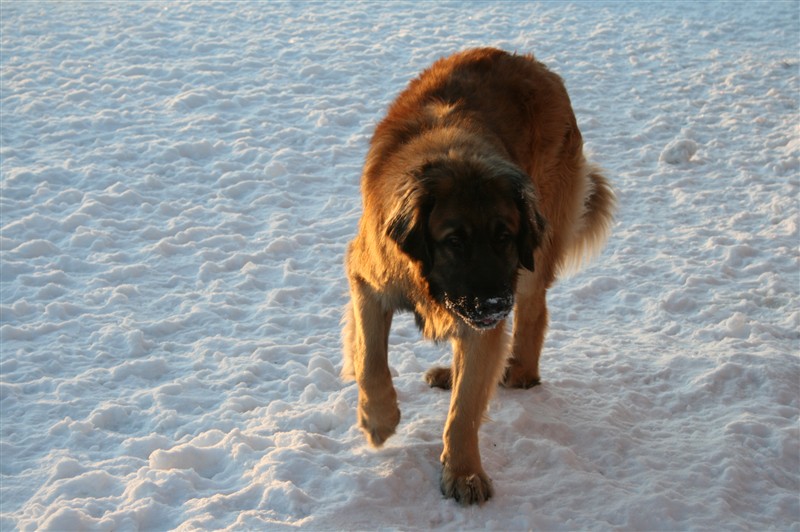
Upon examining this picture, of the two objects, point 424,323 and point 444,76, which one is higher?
point 444,76

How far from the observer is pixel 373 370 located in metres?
3.92

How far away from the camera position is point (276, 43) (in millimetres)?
10812

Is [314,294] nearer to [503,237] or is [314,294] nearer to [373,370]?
[373,370]

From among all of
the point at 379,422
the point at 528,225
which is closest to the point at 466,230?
the point at 528,225

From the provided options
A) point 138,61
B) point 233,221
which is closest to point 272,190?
point 233,221

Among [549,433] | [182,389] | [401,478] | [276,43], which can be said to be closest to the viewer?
[401,478]

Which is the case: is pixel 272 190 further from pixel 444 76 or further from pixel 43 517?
pixel 43 517

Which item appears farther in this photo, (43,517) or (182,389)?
(182,389)

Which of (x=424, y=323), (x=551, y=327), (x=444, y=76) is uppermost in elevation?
(x=444, y=76)

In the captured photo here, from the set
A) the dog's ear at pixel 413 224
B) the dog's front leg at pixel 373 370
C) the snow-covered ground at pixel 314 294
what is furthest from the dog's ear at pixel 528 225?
the snow-covered ground at pixel 314 294

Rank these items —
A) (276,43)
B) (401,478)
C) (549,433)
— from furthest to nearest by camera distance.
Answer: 1. (276,43)
2. (549,433)
3. (401,478)

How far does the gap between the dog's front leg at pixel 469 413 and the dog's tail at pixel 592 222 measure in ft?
4.50

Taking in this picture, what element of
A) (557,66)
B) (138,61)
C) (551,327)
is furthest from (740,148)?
(138,61)

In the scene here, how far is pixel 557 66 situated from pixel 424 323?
7.31 metres
